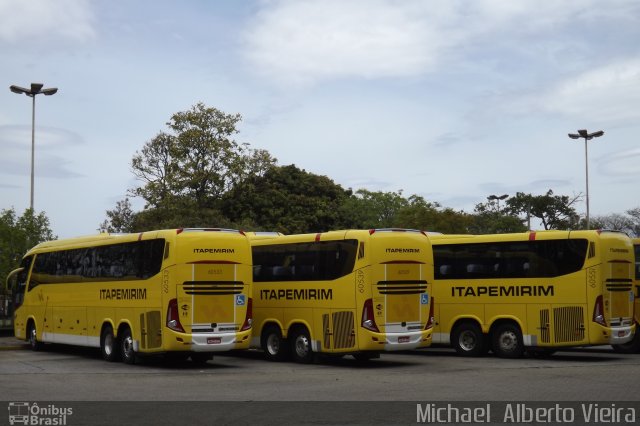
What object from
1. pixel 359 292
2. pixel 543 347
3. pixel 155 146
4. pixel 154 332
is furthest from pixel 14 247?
pixel 155 146

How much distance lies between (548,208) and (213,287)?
68349 mm

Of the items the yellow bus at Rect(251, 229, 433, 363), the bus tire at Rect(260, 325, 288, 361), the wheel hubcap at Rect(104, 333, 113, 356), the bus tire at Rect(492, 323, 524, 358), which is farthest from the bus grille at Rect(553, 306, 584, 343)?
the wheel hubcap at Rect(104, 333, 113, 356)

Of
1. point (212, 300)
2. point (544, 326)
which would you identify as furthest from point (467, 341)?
point (212, 300)

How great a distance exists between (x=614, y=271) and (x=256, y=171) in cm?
3604

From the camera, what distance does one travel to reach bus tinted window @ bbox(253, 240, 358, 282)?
2103 cm

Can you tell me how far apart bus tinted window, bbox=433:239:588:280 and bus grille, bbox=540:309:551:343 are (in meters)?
0.92

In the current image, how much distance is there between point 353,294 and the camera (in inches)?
813

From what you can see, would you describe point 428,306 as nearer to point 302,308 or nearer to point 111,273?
point 302,308

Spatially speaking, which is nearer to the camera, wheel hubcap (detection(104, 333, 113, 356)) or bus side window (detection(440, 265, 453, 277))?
wheel hubcap (detection(104, 333, 113, 356))

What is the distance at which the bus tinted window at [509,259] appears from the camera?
2206cm

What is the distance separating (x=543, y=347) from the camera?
2255cm

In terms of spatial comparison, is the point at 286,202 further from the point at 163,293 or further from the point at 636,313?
the point at 163,293
